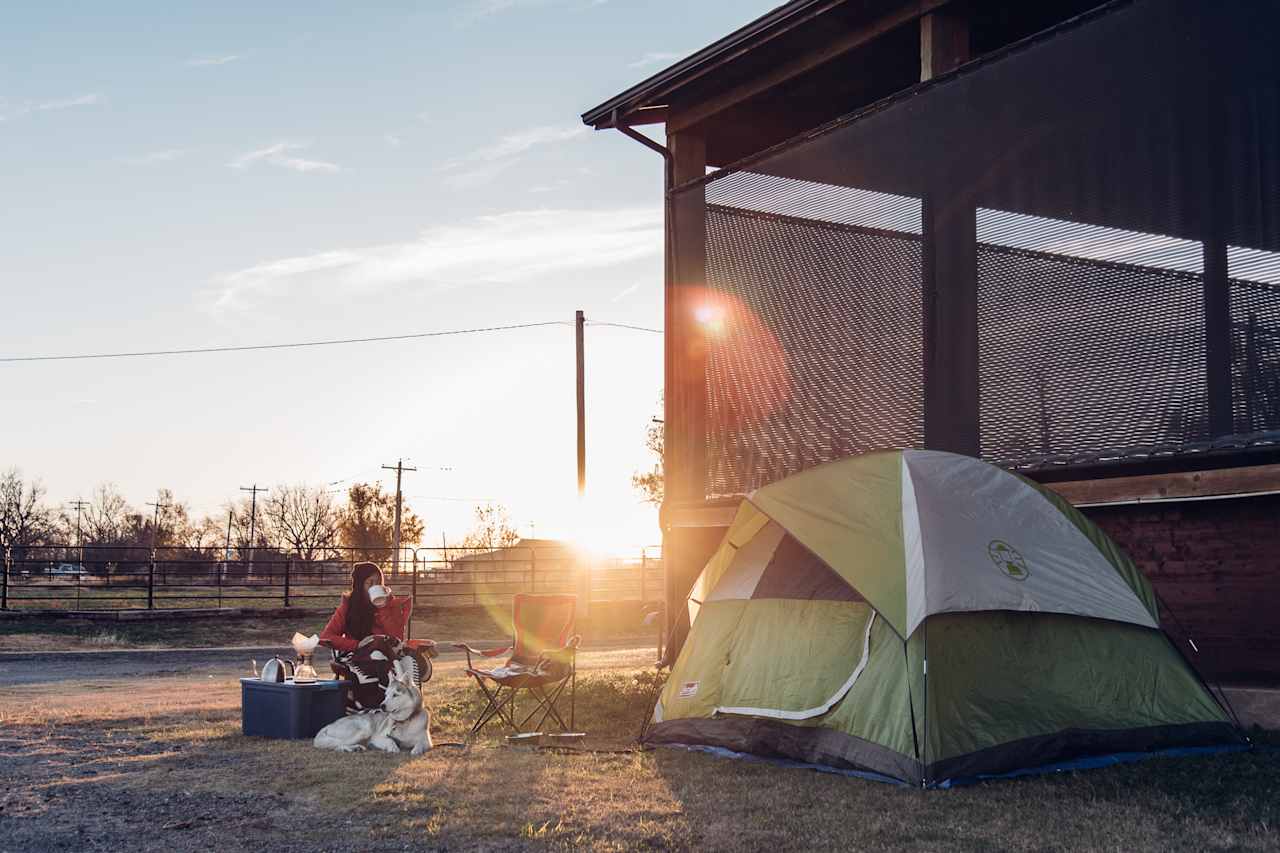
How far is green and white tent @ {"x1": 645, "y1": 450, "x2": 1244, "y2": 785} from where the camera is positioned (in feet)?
19.1

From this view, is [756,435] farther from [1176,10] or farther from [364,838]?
[364,838]

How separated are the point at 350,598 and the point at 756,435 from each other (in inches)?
140

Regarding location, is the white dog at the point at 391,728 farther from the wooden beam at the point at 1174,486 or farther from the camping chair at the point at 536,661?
the wooden beam at the point at 1174,486

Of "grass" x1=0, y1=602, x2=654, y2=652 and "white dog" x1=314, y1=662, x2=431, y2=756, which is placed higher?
"white dog" x1=314, y1=662, x2=431, y2=756

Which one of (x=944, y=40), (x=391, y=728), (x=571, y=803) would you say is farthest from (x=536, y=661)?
(x=944, y=40)

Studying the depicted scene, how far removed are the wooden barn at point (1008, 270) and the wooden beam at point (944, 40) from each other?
0.9 inches

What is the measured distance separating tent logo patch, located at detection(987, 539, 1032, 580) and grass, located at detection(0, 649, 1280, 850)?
1009 millimetres

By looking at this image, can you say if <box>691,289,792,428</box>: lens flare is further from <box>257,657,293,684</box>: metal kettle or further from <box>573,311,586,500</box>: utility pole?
<box>573,311,586,500</box>: utility pole

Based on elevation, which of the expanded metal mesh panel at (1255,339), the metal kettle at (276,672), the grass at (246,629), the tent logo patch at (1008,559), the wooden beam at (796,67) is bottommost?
the grass at (246,629)

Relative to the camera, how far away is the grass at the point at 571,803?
4.62 meters

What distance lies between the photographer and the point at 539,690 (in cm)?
873

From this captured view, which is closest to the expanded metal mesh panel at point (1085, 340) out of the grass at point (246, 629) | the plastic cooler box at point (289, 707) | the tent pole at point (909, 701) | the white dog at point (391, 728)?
the tent pole at point (909, 701)

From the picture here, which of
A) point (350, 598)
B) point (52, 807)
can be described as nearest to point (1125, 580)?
point (350, 598)

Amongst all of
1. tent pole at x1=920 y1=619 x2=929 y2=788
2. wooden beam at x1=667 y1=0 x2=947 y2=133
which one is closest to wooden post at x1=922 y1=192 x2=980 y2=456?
wooden beam at x1=667 y1=0 x2=947 y2=133
